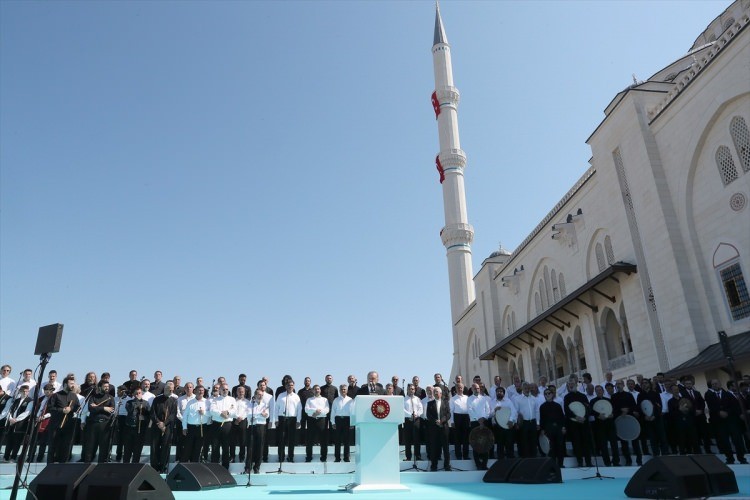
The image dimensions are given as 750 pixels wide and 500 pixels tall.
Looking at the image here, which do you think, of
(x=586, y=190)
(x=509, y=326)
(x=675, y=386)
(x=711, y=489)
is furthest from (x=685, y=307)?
(x=509, y=326)

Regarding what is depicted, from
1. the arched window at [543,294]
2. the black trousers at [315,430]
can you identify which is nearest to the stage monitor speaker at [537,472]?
the black trousers at [315,430]

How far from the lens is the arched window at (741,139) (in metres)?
14.6

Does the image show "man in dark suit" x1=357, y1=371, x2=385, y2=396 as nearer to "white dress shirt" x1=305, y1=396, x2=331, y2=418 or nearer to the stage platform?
"white dress shirt" x1=305, y1=396, x2=331, y2=418

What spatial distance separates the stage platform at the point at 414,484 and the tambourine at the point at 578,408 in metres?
→ 1.13

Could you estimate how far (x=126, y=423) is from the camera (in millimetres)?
10797

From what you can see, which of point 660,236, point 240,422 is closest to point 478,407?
point 240,422

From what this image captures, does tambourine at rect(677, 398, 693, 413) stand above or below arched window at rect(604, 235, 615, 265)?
below

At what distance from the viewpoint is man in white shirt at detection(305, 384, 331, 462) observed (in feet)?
37.8

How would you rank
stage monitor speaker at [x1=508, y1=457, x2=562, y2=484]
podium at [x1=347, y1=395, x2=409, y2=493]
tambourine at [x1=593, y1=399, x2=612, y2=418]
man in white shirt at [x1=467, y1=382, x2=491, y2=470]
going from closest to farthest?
podium at [x1=347, y1=395, x2=409, y2=493] < stage monitor speaker at [x1=508, y1=457, x2=562, y2=484] < tambourine at [x1=593, y1=399, x2=612, y2=418] < man in white shirt at [x1=467, y1=382, x2=491, y2=470]

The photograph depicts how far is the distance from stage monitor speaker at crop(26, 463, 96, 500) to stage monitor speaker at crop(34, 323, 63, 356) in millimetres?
1531

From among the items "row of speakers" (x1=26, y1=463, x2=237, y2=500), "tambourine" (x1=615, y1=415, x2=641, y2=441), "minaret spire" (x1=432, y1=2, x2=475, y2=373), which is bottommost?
"row of speakers" (x1=26, y1=463, x2=237, y2=500)

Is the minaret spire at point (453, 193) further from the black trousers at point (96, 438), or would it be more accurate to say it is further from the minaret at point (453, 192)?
the black trousers at point (96, 438)

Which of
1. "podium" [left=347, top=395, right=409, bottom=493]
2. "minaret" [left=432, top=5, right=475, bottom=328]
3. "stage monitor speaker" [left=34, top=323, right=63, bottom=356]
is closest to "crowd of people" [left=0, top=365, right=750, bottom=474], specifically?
"podium" [left=347, top=395, right=409, bottom=493]

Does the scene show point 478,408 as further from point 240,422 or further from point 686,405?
point 240,422
